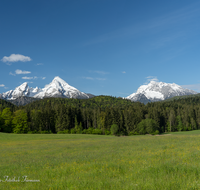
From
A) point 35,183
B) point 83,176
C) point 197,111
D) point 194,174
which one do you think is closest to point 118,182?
point 83,176

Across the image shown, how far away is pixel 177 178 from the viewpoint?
26.7 ft

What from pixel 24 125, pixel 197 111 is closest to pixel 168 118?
pixel 197 111

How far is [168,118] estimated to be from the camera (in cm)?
13500

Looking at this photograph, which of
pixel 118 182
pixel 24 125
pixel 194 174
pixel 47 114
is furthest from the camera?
pixel 47 114

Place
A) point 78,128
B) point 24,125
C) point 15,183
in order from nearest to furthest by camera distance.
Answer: point 15,183 < point 24,125 < point 78,128

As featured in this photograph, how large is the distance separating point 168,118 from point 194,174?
137997 mm

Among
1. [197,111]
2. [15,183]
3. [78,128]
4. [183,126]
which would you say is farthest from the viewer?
[197,111]

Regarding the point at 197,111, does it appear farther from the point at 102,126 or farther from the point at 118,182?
the point at 118,182

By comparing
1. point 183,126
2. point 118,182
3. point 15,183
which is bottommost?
point 183,126

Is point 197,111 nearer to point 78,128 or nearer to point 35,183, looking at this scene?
point 78,128

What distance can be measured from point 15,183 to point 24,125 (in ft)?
324

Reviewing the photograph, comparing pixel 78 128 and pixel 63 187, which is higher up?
pixel 63 187

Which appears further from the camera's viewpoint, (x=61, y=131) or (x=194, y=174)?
(x=61, y=131)

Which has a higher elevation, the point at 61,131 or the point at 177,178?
the point at 177,178
